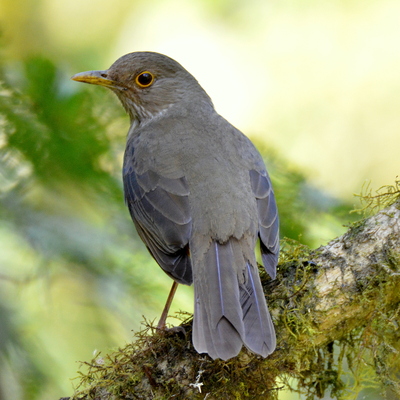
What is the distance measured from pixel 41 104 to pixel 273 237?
2.02 meters

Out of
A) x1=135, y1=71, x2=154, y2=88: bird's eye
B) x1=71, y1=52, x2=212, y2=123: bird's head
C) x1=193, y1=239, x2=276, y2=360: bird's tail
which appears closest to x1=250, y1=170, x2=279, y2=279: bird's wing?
x1=193, y1=239, x2=276, y2=360: bird's tail

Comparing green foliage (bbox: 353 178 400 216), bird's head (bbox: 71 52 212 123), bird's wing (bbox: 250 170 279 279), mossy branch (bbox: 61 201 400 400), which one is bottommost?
mossy branch (bbox: 61 201 400 400)

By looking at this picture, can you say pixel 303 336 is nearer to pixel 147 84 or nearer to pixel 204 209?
pixel 204 209

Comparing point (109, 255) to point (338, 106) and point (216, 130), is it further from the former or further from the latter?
point (338, 106)

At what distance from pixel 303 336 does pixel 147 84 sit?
319 centimetres

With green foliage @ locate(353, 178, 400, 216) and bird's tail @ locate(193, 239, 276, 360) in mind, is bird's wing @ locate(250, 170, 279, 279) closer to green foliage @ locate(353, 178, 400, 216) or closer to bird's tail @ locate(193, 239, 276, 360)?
bird's tail @ locate(193, 239, 276, 360)

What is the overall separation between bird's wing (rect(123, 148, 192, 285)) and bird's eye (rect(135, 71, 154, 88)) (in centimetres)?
123

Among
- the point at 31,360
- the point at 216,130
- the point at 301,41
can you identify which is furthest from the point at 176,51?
the point at 31,360

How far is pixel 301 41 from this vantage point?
10297 millimetres

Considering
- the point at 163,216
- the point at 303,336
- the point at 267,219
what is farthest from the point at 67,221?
the point at 303,336

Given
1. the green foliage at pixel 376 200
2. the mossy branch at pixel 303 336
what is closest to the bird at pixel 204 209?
the mossy branch at pixel 303 336

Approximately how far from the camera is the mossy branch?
3.37m

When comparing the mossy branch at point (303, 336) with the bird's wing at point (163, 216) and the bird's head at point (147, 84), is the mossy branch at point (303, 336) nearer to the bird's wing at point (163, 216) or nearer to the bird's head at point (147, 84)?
the bird's wing at point (163, 216)

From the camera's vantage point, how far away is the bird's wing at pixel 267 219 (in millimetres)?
3832
